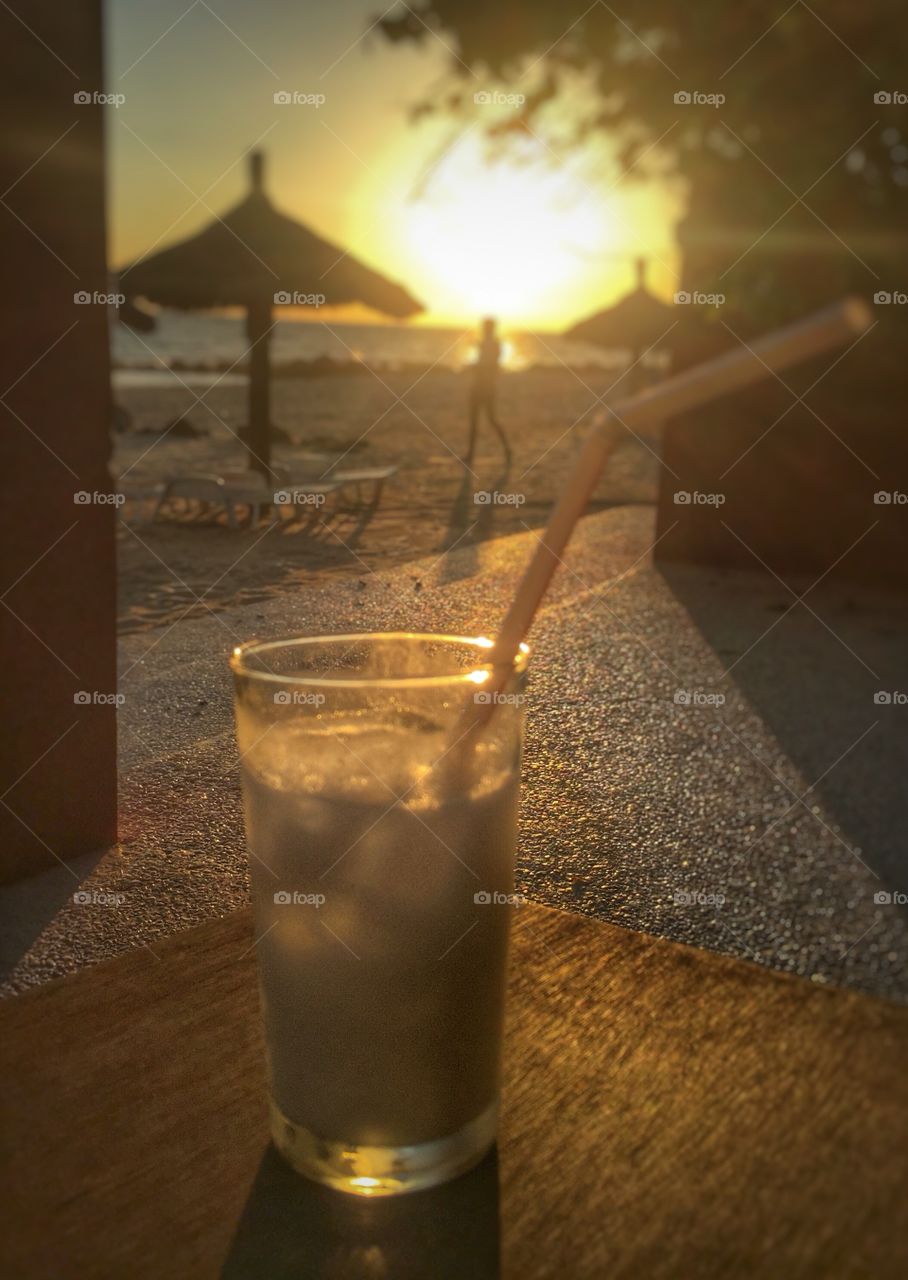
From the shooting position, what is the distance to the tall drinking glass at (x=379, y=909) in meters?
0.59

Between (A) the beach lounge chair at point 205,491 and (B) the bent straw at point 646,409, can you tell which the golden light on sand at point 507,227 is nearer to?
(B) the bent straw at point 646,409

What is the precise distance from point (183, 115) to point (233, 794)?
5.41 ft

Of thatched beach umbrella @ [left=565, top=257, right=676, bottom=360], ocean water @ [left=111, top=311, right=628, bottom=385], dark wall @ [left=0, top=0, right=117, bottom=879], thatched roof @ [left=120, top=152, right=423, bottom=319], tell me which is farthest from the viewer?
ocean water @ [left=111, top=311, right=628, bottom=385]

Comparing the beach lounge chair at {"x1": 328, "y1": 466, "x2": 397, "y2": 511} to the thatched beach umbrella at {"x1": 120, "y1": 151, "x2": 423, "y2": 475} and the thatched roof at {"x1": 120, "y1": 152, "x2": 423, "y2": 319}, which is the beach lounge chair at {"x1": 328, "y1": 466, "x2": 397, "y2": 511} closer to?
the thatched beach umbrella at {"x1": 120, "y1": 151, "x2": 423, "y2": 475}

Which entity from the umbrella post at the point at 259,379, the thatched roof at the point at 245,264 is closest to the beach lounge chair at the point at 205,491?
the umbrella post at the point at 259,379

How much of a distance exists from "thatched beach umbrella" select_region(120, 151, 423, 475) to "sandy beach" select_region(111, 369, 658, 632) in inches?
29.9

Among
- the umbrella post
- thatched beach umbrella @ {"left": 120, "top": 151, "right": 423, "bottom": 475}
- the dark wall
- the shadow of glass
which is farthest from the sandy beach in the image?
thatched beach umbrella @ {"left": 120, "top": 151, "right": 423, "bottom": 475}

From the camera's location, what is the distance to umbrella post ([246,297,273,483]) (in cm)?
844

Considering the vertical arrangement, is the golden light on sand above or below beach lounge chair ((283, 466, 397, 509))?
above

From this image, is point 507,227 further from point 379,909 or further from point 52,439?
point 379,909

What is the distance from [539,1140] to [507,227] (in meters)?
2.73

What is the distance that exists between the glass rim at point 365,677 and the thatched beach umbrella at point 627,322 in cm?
1327

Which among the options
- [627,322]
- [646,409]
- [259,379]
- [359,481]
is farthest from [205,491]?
[627,322]

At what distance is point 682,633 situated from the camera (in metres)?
4.31
